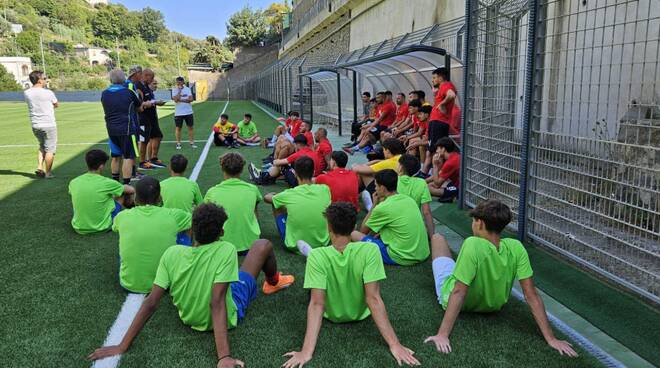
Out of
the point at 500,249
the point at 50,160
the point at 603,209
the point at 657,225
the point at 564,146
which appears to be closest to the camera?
the point at 500,249

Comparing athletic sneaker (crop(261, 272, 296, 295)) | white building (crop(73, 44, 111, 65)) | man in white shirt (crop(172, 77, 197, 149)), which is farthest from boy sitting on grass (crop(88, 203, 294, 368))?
white building (crop(73, 44, 111, 65))

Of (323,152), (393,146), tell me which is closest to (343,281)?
(393,146)

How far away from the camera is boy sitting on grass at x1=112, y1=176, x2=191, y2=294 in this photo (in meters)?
3.96

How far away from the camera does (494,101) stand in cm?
613

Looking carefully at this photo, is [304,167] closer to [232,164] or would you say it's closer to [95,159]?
Result: [232,164]

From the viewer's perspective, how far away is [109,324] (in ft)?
12.0

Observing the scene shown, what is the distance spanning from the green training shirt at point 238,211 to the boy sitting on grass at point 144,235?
62 cm

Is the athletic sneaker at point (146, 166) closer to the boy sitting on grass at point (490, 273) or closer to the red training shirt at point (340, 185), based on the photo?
the red training shirt at point (340, 185)

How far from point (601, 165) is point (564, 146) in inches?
19.6

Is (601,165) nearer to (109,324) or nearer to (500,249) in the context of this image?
(500,249)

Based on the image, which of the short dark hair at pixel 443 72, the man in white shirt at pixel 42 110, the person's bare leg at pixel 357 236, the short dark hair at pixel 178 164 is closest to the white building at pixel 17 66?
the man in white shirt at pixel 42 110

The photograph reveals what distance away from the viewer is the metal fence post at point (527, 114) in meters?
4.87

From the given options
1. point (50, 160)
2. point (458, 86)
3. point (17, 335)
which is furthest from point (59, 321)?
point (458, 86)

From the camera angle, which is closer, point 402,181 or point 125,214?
point 125,214
